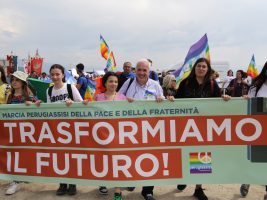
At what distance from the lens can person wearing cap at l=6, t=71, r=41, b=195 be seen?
493cm

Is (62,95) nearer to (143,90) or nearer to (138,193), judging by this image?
(143,90)

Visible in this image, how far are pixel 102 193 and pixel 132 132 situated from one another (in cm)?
117

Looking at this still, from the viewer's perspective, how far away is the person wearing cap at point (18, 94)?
4.93 m

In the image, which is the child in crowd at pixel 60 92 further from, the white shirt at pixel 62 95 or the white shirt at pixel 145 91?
the white shirt at pixel 145 91

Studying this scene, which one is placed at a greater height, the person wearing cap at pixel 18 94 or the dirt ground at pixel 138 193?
the person wearing cap at pixel 18 94

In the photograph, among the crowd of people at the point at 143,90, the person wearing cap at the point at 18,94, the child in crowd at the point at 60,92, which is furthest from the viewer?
the person wearing cap at the point at 18,94

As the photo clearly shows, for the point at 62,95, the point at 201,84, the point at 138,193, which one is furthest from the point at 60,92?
the point at 201,84

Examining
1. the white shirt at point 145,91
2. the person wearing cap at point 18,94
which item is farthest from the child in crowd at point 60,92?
the white shirt at point 145,91

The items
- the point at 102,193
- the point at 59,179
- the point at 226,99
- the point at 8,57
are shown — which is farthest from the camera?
the point at 8,57

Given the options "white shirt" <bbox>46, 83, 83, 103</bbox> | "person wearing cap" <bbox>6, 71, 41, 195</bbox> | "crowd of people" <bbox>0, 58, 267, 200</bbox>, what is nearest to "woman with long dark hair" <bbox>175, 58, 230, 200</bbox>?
"crowd of people" <bbox>0, 58, 267, 200</bbox>

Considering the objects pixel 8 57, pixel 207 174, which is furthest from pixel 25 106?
pixel 8 57

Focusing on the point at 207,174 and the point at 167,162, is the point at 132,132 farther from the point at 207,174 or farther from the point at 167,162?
the point at 207,174

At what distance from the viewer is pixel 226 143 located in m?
4.26

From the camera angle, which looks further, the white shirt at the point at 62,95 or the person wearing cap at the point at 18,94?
the person wearing cap at the point at 18,94
